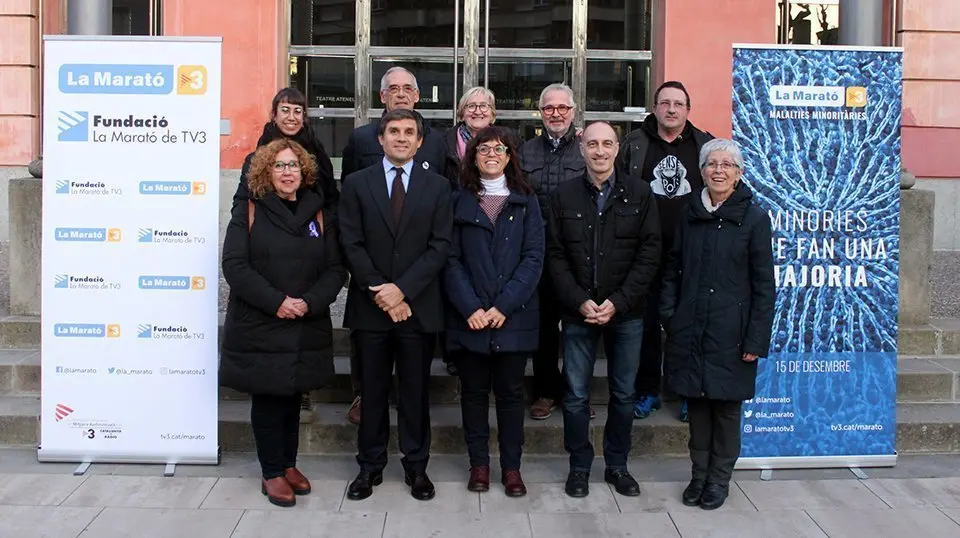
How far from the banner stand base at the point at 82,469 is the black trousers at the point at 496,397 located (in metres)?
2.11

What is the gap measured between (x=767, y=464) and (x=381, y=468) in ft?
6.91

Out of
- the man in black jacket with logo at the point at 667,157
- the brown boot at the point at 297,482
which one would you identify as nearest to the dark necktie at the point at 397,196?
the man in black jacket with logo at the point at 667,157

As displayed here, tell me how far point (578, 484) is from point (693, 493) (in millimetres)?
574

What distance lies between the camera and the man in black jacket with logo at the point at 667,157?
505 centimetres

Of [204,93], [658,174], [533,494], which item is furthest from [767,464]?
[204,93]

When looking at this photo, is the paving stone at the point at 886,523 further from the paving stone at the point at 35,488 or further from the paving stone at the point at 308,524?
the paving stone at the point at 35,488


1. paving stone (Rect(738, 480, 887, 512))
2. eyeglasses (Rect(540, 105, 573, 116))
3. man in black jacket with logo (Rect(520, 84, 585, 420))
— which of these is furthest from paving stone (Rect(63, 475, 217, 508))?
paving stone (Rect(738, 480, 887, 512))

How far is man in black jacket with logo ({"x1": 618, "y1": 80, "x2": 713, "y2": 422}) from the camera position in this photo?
505 centimetres

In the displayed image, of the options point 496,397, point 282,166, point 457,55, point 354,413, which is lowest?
point 354,413

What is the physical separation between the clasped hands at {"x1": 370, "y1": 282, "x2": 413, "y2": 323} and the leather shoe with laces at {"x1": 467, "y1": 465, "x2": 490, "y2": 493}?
92 cm

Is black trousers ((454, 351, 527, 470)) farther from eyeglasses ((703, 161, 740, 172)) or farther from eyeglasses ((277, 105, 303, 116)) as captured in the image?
eyeglasses ((277, 105, 303, 116))

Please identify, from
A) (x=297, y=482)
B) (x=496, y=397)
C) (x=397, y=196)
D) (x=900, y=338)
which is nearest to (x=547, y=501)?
(x=496, y=397)

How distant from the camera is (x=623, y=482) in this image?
4652 mm

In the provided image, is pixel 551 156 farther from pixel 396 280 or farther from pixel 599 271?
pixel 396 280
